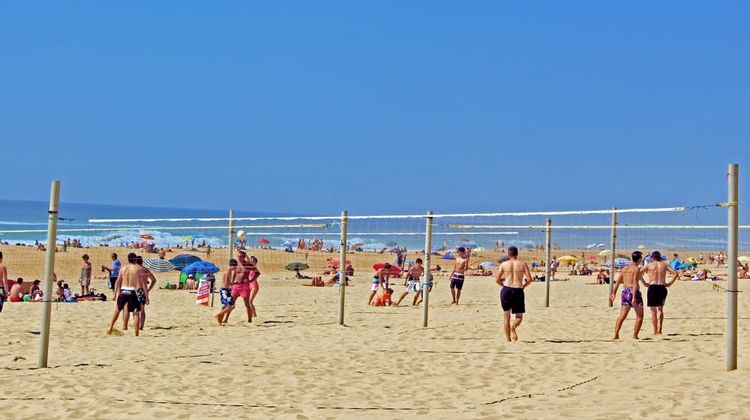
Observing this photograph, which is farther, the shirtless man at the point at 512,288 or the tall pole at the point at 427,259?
the tall pole at the point at 427,259

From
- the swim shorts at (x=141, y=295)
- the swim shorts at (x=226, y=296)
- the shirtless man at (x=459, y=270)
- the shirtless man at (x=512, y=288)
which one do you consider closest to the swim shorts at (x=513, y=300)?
the shirtless man at (x=512, y=288)

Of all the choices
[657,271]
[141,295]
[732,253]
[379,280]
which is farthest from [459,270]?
[732,253]

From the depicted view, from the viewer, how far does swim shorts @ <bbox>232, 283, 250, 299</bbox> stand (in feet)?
42.4

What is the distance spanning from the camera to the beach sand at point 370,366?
22.0 ft

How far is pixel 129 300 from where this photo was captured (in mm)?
11625

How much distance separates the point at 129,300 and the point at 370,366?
4.10 metres

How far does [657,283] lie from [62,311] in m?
9.31

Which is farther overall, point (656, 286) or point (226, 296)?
point (226, 296)

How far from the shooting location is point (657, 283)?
11305 millimetres

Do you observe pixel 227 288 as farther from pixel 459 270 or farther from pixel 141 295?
pixel 459 270

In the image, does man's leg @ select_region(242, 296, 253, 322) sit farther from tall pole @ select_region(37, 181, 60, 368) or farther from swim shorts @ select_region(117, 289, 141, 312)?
tall pole @ select_region(37, 181, 60, 368)

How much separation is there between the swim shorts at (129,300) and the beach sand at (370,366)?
37 centimetres

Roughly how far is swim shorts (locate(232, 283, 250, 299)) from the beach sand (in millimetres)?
472

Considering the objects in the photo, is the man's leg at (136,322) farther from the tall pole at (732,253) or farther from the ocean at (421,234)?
the tall pole at (732,253)
